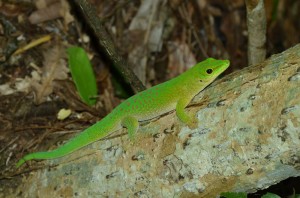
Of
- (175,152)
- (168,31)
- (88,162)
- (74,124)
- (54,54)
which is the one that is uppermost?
(168,31)

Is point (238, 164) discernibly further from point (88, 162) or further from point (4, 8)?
point (4, 8)

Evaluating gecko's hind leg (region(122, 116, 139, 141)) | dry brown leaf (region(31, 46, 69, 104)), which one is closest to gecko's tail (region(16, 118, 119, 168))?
gecko's hind leg (region(122, 116, 139, 141))

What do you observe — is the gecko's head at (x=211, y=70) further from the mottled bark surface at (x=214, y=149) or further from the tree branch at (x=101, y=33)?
the tree branch at (x=101, y=33)

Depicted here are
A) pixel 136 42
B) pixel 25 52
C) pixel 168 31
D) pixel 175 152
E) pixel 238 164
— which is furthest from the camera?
pixel 168 31

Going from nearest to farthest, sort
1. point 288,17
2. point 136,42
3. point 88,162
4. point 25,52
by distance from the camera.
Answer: point 88,162 < point 25,52 < point 136,42 < point 288,17

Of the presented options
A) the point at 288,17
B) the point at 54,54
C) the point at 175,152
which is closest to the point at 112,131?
the point at 175,152

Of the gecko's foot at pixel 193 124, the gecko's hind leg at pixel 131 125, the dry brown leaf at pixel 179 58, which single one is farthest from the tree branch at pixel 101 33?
the dry brown leaf at pixel 179 58

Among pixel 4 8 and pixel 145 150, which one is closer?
pixel 145 150
